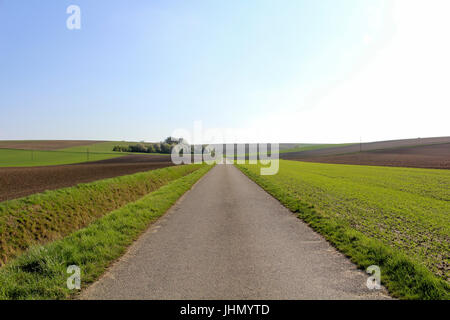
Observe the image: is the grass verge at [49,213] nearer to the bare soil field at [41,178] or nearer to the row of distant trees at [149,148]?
the bare soil field at [41,178]

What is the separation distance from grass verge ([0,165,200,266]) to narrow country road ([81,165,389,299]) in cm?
372

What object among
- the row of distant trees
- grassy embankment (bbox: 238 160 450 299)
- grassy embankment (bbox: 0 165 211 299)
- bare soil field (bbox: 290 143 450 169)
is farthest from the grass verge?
the row of distant trees

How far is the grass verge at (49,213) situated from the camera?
705 centimetres

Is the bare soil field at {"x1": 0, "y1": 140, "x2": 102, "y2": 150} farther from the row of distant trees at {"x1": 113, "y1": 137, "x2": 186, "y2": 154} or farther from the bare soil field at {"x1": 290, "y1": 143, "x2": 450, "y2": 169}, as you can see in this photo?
the bare soil field at {"x1": 290, "y1": 143, "x2": 450, "y2": 169}

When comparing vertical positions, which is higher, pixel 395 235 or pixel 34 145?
pixel 34 145

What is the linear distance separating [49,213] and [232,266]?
799cm

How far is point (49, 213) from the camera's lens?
28.7ft

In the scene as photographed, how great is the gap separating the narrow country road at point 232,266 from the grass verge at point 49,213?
372 centimetres

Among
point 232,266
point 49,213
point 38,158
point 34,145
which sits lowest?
point 232,266

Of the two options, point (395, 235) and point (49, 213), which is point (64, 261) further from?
point (395, 235)

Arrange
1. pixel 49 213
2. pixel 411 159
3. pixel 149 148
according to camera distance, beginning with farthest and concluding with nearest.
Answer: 1. pixel 149 148
2. pixel 411 159
3. pixel 49 213

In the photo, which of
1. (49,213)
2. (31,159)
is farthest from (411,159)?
(31,159)

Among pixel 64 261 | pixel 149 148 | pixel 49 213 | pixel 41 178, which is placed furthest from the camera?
pixel 149 148
